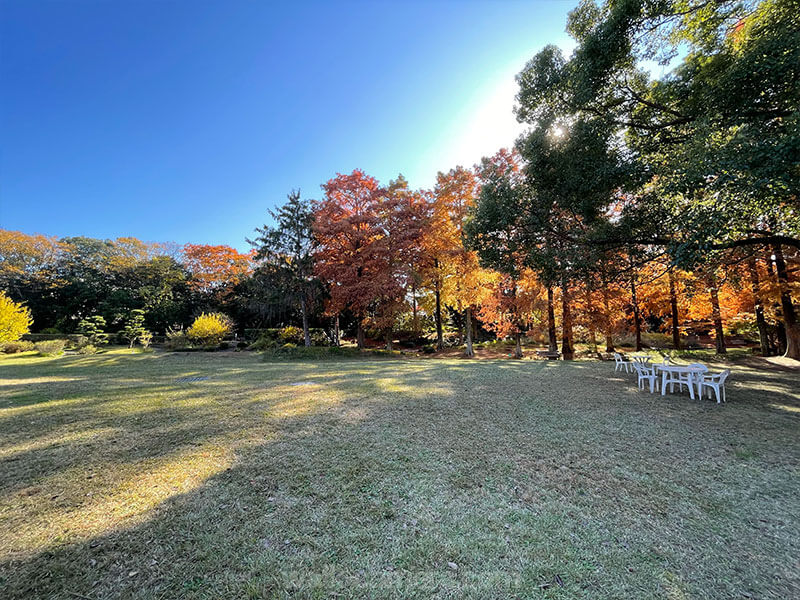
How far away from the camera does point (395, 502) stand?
2562 mm

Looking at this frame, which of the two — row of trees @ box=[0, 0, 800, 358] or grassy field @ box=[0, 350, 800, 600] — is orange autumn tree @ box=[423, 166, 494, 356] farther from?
grassy field @ box=[0, 350, 800, 600]

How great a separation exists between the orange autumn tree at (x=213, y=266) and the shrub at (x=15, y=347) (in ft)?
39.5

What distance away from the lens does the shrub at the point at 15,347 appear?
1393cm

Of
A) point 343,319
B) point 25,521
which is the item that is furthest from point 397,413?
point 343,319

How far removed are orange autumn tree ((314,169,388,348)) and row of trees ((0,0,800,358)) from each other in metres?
0.08

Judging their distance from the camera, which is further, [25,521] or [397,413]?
[397,413]

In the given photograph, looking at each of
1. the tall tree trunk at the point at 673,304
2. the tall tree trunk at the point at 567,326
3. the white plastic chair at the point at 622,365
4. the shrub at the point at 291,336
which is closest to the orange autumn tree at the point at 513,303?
the tall tree trunk at the point at 567,326

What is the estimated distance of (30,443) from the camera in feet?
11.7

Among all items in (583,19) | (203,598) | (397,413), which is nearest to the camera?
(203,598)

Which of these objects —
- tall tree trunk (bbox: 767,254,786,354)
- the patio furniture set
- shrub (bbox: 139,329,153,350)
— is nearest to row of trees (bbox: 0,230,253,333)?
shrub (bbox: 139,329,153,350)

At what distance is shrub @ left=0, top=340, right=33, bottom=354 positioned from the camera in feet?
45.7

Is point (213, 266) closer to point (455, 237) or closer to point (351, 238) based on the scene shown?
point (351, 238)

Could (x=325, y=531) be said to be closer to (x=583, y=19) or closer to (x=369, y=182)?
(x=583, y=19)

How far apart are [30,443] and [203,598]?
3.70 metres
